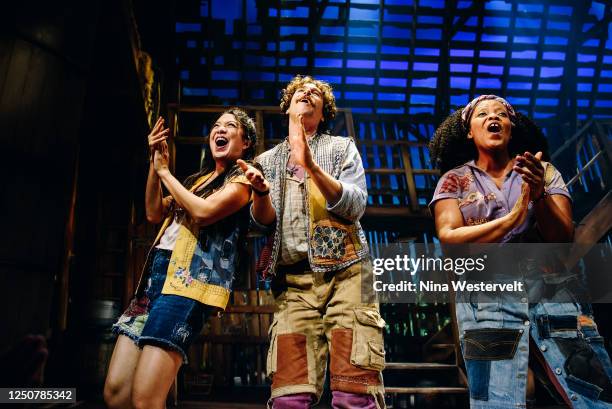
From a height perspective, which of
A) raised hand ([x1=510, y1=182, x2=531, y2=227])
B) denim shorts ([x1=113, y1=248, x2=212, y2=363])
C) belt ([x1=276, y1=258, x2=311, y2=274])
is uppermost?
raised hand ([x1=510, y1=182, x2=531, y2=227])

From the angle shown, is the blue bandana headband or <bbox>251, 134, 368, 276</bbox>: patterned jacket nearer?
<bbox>251, 134, 368, 276</bbox>: patterned jacket

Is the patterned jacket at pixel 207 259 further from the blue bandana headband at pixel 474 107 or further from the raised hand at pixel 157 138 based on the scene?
the blue bandana headband at pixel 474 107

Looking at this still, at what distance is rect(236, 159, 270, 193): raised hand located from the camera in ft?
8.03

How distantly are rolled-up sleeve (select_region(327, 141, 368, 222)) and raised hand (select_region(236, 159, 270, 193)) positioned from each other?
361mm

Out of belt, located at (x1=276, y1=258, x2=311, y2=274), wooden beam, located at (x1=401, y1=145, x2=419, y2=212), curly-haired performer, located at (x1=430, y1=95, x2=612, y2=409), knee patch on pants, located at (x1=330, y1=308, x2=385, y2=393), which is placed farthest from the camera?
wooden beam, located at (x1=401, y1=145, x2=419, y2=212)

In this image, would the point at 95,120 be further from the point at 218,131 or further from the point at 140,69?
the point at 218,131

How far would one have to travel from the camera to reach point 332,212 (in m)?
2.56

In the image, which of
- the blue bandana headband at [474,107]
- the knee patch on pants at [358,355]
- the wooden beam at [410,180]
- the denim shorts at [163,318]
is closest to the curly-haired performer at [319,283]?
the knee patch on pants at [358,355]

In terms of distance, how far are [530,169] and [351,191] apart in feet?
2.82

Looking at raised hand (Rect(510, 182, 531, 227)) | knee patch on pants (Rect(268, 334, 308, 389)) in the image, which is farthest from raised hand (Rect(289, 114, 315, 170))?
raised hand (Rect(510, 182, 531, 227))

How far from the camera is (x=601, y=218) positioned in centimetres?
719

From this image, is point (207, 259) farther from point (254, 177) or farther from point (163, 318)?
point (254, 177)

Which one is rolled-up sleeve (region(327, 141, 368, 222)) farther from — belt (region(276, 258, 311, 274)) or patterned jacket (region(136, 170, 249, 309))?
patterned jacket (region(136, 170, 249, 309))

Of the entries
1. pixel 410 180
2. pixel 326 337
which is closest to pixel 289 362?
pixel 326 337
